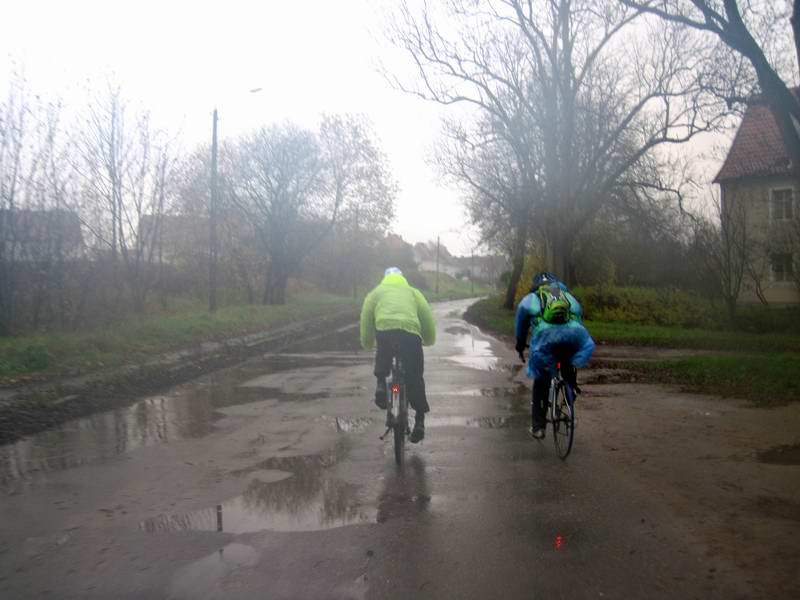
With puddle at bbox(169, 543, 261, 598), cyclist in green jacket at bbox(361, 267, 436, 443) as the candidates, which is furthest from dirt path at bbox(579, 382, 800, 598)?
puddle at bbox(169, 543, 261, 598)

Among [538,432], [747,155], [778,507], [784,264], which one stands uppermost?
[747,155]

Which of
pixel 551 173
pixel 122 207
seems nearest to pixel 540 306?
pixel 122 207

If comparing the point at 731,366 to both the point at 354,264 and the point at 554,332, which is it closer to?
the point at 554,332

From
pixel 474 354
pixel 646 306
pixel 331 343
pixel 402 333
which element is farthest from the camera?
pixel 646 306

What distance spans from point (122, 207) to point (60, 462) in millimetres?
13773

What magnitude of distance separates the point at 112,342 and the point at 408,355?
1048cm

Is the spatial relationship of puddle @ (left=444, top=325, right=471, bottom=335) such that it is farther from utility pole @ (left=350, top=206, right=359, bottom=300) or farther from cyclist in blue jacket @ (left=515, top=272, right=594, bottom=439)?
cyclist in blue jacket @ (left=515, top=272, right=594, bottom=439)

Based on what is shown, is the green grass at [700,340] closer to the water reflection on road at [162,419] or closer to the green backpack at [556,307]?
the water reflection on road at [162,419]

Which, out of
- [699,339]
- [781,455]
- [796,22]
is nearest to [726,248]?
[699,339]

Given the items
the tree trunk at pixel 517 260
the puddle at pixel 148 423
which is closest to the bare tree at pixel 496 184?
the tree trunk at pixel 517 260

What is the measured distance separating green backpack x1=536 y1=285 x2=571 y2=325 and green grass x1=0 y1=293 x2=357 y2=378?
8879 mm

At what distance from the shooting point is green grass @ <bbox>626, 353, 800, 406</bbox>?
9960 mm

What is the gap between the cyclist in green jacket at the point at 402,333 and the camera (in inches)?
261

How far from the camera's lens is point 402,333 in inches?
260
